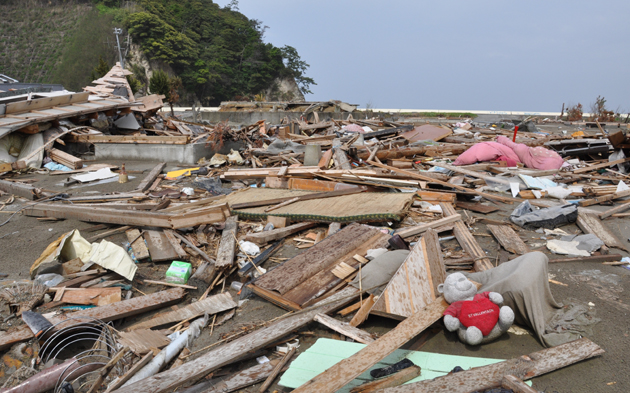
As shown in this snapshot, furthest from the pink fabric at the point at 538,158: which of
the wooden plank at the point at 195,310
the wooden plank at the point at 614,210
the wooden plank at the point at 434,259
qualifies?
the wooden plank at the point at 195,310

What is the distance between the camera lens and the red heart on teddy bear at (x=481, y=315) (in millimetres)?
3082

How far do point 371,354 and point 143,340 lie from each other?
2.10 metres

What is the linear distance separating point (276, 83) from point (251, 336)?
59.7m

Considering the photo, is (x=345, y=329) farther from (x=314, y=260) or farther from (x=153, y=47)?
(x=153, y=47)

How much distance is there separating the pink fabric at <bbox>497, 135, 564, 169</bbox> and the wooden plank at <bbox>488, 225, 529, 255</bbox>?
493cm

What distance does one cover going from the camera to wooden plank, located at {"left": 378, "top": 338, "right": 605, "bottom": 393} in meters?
2.51

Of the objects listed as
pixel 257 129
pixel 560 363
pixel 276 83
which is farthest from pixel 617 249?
pixel 276 83

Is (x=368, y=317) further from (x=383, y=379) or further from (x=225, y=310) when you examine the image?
(x=225, y=310)

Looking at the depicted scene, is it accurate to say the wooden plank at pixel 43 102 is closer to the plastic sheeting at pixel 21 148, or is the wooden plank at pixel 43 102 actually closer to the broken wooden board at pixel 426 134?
the plastic sheeting at pixel 21 148

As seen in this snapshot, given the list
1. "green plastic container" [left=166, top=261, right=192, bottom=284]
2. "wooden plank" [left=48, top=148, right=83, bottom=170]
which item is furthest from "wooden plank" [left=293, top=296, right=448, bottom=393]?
"wooden plank" [left=48, top=148, right=83, bottom=170]

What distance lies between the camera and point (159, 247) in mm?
5051

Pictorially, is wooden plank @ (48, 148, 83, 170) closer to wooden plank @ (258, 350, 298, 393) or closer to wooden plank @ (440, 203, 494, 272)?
wooden plank @ (258, 350, 298, 393)

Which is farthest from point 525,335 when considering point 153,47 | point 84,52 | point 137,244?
point 84,52

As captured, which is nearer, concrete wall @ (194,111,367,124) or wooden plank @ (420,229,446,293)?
wooden plank @ (420,229,446,293)
